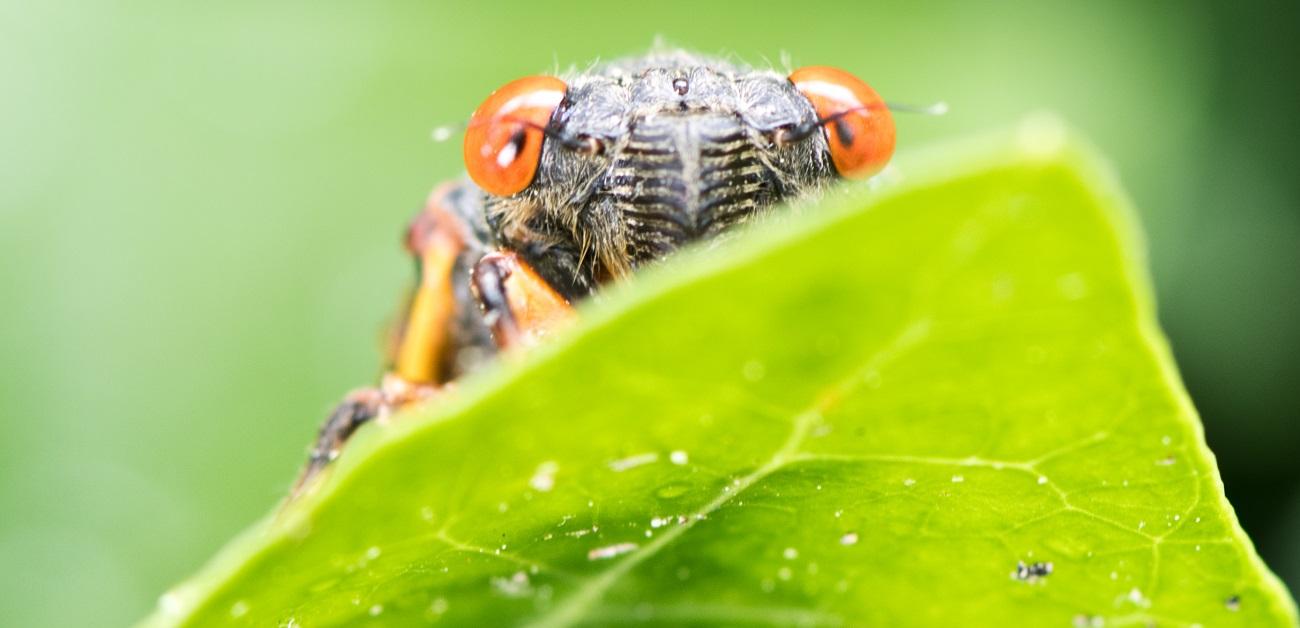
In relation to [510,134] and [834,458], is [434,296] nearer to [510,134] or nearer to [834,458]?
[510,134]

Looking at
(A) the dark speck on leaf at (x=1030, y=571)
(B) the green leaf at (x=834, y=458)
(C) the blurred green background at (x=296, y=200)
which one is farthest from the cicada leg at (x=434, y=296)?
(A) the dark speck on leaf at (x=1030, y=571)

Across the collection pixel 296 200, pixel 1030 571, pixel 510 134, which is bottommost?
pixel 1030 571

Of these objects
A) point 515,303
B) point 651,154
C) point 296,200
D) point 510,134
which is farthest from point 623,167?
point 296,200

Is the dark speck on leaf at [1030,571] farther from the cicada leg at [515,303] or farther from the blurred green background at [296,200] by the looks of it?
the blurred green background at [296,200]

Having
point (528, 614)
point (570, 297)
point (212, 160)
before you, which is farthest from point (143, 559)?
point (528, 614)

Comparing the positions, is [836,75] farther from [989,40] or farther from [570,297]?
[989,40]

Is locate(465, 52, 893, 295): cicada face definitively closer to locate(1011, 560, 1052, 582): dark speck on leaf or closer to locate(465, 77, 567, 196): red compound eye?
locate(465, 77, 567, 196): red compound eye
